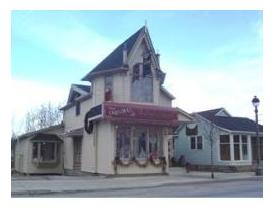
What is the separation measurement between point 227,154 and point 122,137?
919 cm

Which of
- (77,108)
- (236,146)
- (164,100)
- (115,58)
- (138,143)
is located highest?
(115,58)

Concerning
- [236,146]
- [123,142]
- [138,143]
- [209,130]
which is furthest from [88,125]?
[236,146]

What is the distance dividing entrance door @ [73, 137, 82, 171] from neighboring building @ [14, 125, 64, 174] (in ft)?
6.21

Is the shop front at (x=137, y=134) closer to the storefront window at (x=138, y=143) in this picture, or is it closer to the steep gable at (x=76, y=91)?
the storefront window at (x=138, y=143)

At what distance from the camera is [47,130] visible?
31.1 metres

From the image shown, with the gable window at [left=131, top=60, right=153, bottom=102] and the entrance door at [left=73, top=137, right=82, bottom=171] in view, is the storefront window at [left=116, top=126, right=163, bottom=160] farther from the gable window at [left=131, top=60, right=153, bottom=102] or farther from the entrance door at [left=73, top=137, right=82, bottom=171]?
the entrance door at [left=73, top=137, right=82, bottom=171]

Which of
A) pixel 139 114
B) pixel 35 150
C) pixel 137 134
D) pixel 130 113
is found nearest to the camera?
pixel 130 113

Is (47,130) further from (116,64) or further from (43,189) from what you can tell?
(43,189)

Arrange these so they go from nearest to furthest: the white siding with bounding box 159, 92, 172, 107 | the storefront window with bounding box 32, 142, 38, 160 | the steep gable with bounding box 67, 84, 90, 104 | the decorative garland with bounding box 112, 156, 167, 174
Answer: the decorative garland with bounding box 112, 156, 167, 174 → the white siding with bounding box 159, 92, 172, 107 → the steep gable with bounding box 67, 84, 90, 104 → the storefront window with bounding box 32, 142, 38, 160

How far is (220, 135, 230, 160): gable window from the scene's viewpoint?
3042 centimetres

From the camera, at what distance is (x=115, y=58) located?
25438 millimetres

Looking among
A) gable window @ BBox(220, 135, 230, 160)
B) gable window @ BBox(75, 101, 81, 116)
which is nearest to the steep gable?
gable window @ BBox(75, 101, 81, 116)

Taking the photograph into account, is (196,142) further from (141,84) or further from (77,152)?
(141,84)

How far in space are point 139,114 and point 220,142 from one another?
8.96 metres
